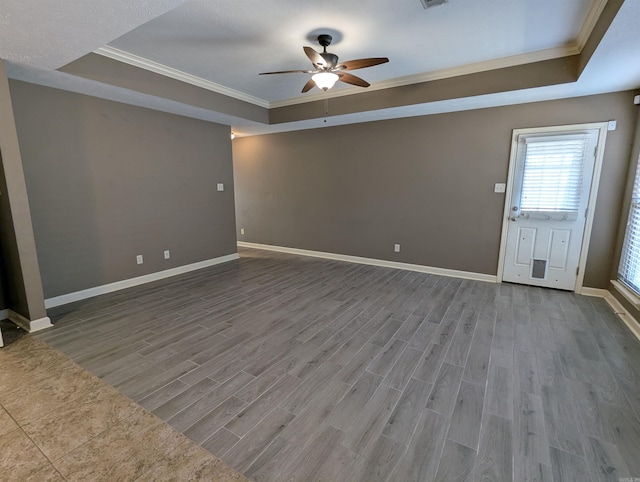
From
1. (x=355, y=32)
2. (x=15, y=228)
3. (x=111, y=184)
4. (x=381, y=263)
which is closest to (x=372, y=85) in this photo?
(x=355, y=32)

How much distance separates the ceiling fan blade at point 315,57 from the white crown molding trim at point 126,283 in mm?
3642

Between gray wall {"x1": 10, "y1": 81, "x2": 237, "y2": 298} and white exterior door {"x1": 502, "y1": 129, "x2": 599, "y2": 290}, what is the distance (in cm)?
473

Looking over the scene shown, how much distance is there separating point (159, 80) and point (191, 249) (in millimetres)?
2503

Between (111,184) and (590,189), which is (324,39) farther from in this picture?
(590,189)

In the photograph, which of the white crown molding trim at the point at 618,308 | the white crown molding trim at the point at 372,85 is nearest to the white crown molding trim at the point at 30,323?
the white crown molding trim at the point at 372,85

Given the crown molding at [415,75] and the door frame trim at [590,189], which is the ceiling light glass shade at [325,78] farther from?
the door frame trim at [590,189]

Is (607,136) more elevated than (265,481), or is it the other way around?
(607,136)

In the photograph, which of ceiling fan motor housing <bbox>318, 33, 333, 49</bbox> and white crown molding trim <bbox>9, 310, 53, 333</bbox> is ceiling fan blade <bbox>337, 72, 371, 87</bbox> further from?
white crown molding trim <bbox>9, 310, 53, 333</bbox>

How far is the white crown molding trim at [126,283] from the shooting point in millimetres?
3451

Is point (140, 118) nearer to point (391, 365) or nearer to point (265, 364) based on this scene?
point (265, 364)

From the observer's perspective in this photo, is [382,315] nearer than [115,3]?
No

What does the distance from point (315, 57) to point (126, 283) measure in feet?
12.3

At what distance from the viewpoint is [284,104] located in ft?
16.3

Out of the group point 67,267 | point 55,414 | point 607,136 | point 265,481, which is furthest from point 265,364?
point 607,136
